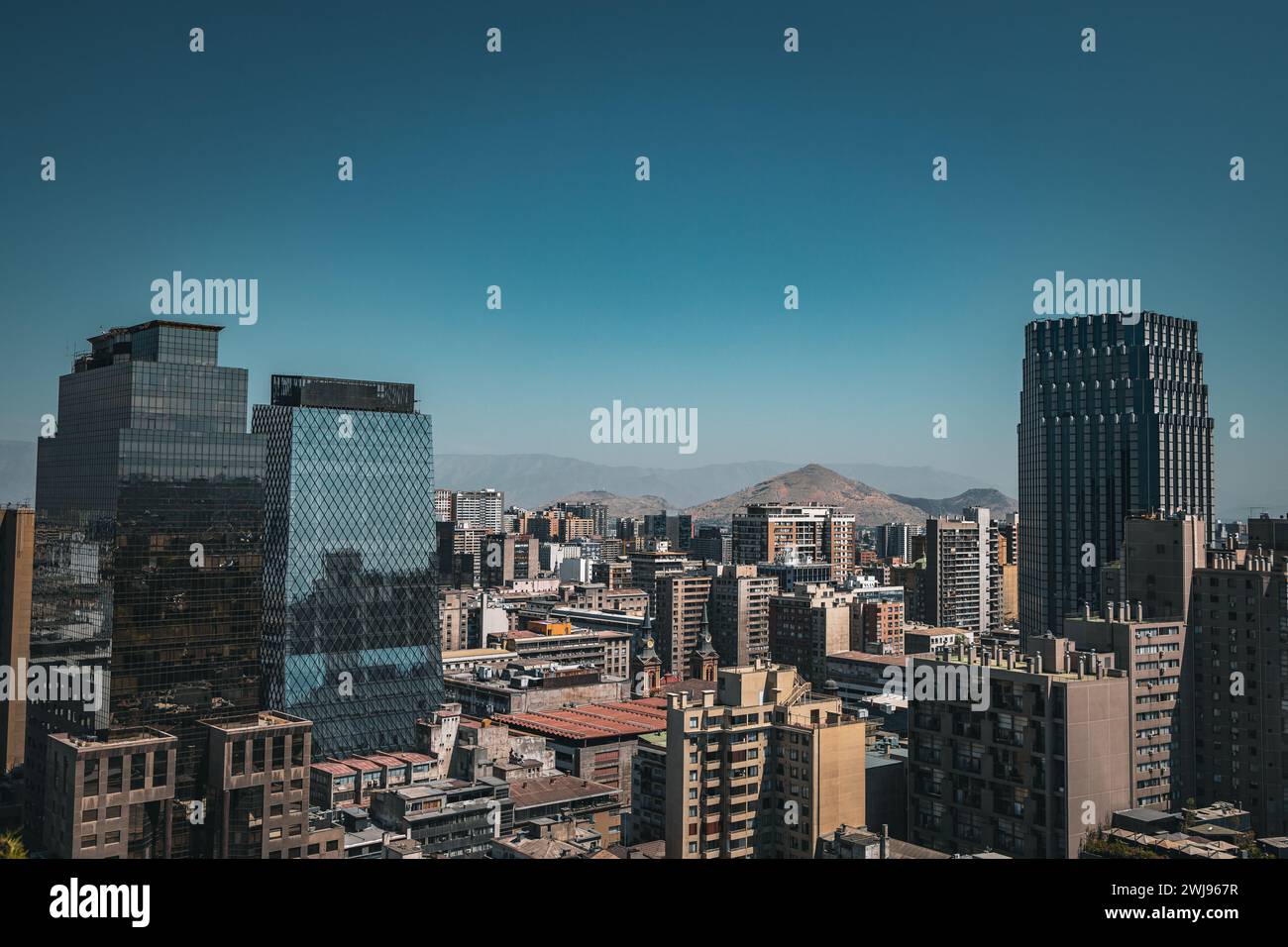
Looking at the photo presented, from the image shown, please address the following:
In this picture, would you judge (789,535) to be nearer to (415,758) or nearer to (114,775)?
(415,758)

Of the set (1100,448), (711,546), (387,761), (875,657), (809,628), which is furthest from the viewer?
(711,546)

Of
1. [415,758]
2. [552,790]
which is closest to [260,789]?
[552,790]

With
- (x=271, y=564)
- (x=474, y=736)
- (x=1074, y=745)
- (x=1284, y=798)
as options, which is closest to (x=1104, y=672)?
(x=1074, y=745)

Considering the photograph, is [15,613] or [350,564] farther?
[350,564]

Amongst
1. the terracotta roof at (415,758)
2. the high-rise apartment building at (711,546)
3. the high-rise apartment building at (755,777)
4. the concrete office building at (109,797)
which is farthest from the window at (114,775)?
the high-rise apartment building at (711,546)

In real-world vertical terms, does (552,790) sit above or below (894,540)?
below

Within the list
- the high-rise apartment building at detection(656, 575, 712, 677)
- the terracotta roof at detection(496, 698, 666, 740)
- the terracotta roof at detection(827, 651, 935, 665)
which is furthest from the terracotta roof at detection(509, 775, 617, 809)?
the high-rise apartment building at detection(656, 575, 712, 677)
